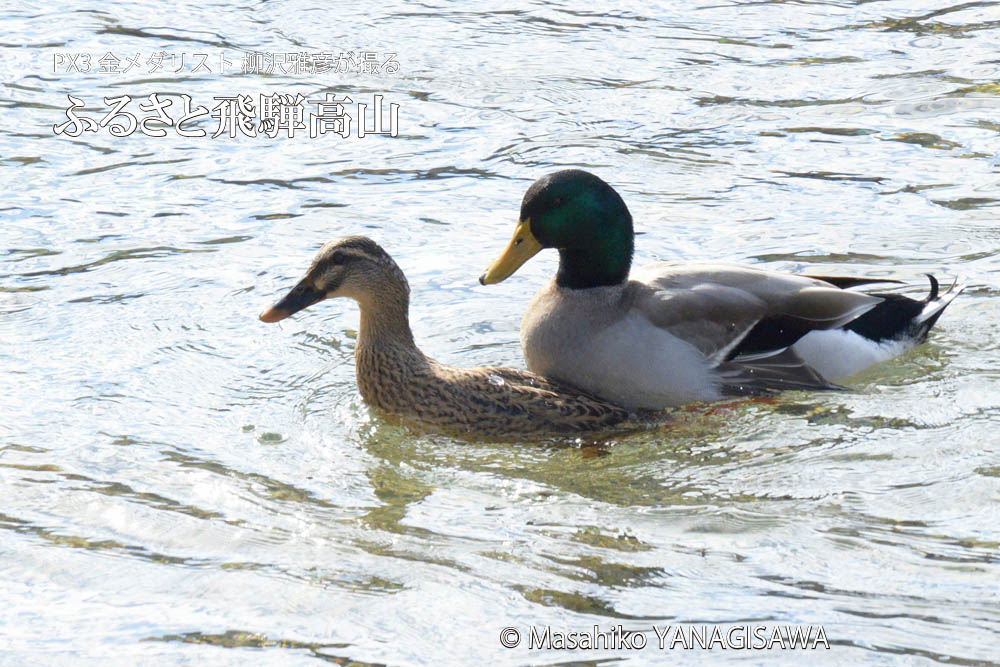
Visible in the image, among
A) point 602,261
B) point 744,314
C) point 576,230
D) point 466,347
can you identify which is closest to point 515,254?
point 576,230

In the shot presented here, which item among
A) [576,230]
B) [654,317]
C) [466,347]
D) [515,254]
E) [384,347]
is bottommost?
[466,347]

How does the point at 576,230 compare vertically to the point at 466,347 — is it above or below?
above

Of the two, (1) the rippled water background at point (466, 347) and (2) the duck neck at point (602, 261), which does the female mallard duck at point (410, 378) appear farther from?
(2) the duck neck at point (602, 261)

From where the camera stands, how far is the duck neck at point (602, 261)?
735 centimetres

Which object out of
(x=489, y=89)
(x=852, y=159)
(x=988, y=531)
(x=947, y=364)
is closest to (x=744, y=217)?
(x=852, y=159)

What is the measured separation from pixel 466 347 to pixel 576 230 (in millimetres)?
1006

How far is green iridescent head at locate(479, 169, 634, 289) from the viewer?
23.7 ft

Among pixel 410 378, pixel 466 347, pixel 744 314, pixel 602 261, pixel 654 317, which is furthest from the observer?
pixel 466 347

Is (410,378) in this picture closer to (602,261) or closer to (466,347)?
(466,347)

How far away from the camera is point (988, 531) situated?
5543mm

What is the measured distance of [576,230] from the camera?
7.31 metres

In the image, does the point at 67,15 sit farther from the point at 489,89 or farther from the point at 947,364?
the point at 947,364

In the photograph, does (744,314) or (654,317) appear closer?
(654,317)

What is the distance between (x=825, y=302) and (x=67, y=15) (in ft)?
27.1
